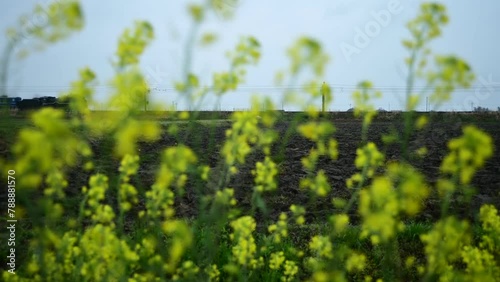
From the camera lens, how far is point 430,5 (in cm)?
286

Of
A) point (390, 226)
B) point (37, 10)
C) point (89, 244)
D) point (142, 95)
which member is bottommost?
point (89, 244)

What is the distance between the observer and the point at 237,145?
2.59m

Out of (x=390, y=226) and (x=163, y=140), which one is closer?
(x=390, y=226)

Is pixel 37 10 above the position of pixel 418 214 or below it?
above

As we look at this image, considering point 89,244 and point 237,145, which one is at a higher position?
point 237,145

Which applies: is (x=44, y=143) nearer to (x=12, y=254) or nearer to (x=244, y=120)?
(x=244, y=120)

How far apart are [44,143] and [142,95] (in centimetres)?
95

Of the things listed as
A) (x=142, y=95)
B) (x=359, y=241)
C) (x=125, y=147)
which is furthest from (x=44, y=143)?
(x=359, y=241)

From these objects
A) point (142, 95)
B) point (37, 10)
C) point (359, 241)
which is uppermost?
point (37, 10)

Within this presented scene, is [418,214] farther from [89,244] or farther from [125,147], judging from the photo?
[125,147]

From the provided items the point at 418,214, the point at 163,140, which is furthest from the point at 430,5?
the point at 163,140

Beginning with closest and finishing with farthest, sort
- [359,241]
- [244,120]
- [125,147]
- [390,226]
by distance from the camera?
[125,147] → [390,226] → [244,120] → [359,241]

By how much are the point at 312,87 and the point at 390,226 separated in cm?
101

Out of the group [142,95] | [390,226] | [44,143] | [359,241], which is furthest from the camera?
[359,241]
